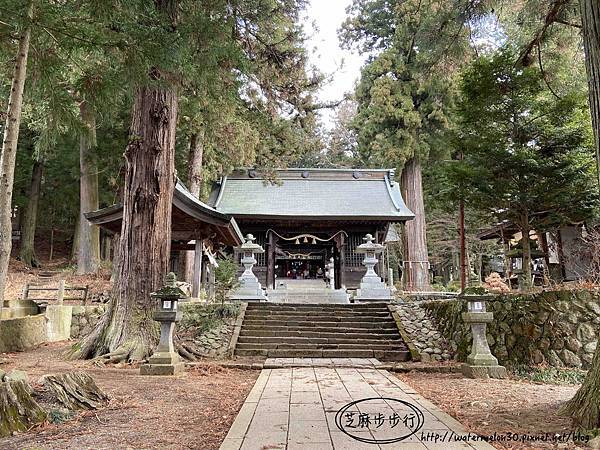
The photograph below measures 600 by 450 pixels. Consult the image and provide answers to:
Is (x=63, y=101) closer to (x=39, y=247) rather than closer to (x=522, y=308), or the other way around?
(x=522, y=308)

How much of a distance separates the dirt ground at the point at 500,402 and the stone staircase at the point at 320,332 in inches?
74.0

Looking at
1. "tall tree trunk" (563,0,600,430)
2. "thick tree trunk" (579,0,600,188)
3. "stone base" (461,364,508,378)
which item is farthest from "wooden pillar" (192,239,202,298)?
"thick tree trunk" (579,0,600,188)

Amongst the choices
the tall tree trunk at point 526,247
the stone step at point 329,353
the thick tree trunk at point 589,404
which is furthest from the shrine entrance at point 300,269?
the thick tree trunk at point 589,404

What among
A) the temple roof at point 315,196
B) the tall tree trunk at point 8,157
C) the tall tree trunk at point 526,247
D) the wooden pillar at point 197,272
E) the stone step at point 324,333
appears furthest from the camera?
the temple roof at point 315,196

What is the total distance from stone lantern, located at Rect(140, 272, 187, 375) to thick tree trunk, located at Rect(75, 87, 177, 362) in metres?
0.56

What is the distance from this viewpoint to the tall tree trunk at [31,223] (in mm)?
Result: 18734

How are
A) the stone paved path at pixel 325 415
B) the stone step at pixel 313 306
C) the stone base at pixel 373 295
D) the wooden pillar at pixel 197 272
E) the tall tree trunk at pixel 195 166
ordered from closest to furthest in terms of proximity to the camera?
the stone paved path at pixel 325 415
the stone step at pixel 313 306
the wooden pillar at pixel 197 272
the stone base at pixel 373 295
the tall tree trunk at pixel 195 166

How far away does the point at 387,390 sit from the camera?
4.88m

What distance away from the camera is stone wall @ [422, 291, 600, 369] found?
673 centimetres

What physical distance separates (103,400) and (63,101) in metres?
2.88

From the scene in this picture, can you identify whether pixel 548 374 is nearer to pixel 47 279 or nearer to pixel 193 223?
pixel 193 223

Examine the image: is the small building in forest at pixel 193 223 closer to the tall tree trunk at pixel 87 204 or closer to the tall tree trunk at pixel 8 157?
the tall tree trunk at pixel 87 204

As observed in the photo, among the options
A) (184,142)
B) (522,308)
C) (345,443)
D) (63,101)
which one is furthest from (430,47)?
(184,142)

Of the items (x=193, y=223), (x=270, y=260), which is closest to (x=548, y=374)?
(x=193, y=223)
